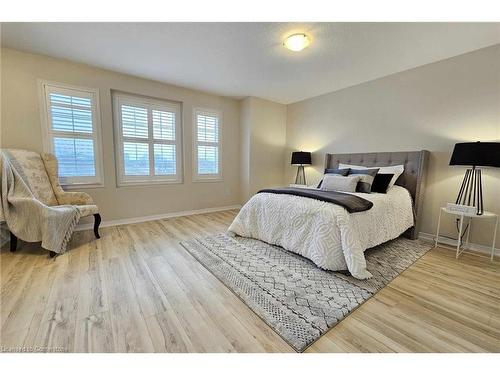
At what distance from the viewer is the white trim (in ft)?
9.24

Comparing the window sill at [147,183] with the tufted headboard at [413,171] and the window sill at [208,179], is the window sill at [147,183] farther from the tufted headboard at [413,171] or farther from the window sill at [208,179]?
the tufted headboard at [413,171]

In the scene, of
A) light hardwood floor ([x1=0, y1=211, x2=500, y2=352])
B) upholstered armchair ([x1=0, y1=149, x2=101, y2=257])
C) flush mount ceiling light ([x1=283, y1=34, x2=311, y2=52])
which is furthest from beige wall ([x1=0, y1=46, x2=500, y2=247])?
flush mount ceiling light ([x1=283, y1=34, x2=311, y2=52])

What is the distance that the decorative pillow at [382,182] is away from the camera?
112 inches

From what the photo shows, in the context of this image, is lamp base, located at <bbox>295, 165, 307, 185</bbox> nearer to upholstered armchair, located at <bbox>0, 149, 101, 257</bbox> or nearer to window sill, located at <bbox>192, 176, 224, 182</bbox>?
window sill, located at <bbox>192, 176, 224, 182</bbox>

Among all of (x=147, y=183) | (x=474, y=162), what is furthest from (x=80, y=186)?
(x=474, y=162)

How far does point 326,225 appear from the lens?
1.97 meters

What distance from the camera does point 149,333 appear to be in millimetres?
1269

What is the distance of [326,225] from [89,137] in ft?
11.4

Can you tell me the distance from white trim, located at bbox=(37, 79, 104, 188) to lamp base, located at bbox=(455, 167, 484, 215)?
4877mm

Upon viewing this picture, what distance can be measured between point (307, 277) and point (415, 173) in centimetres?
228

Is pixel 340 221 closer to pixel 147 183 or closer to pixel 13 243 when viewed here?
pixel 147 183

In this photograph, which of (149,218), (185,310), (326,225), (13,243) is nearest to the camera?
(185,310)

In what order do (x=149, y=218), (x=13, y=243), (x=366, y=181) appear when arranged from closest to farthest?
(x=13, y=243), (x=366, y=181), (x=149, y=218)

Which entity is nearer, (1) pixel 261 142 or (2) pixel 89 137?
(2) pixel 89 137
